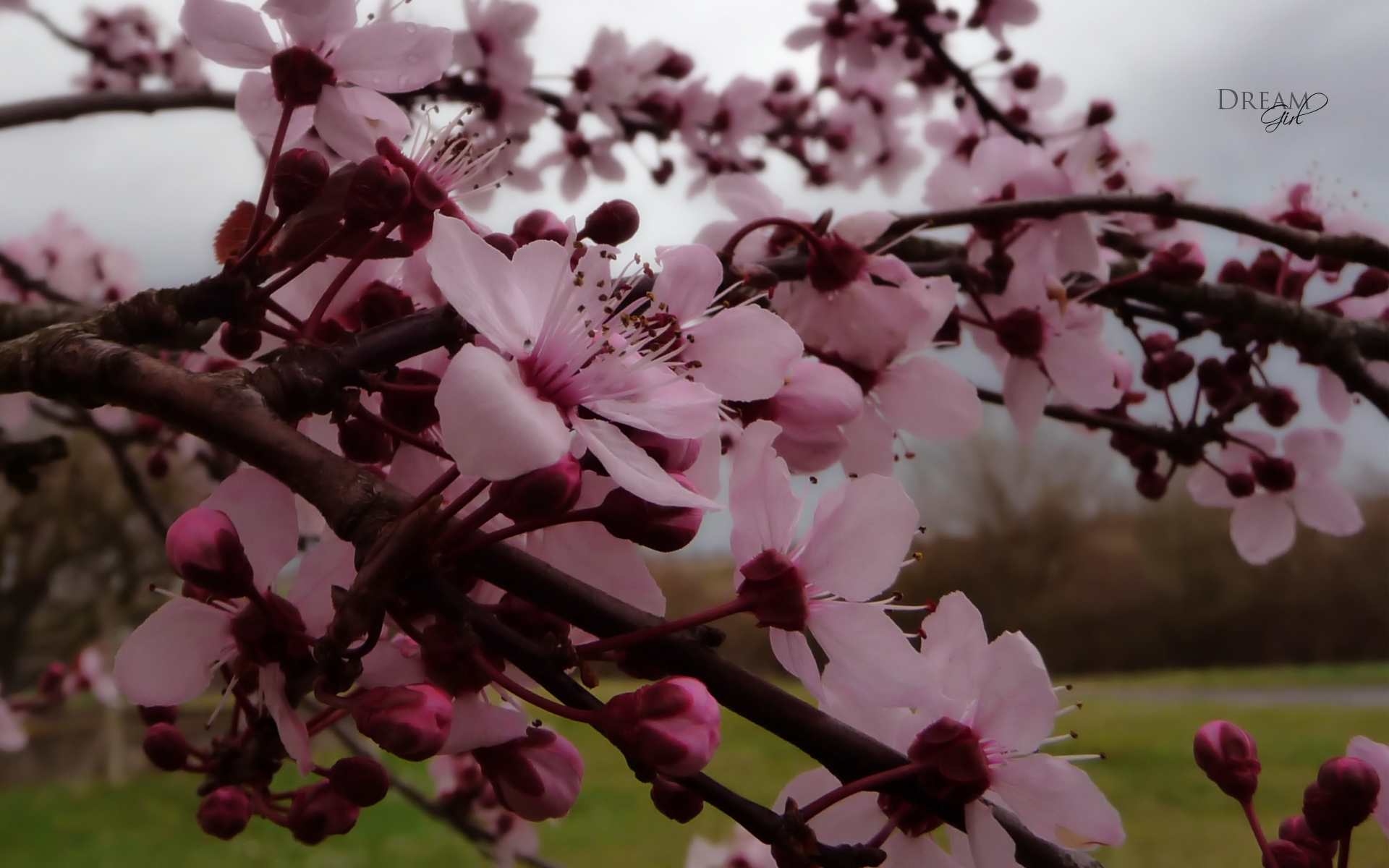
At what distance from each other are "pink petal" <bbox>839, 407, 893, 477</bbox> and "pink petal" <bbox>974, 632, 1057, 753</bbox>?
0.21m

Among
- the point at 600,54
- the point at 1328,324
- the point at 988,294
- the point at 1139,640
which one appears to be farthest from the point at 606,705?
the point at 1139,640

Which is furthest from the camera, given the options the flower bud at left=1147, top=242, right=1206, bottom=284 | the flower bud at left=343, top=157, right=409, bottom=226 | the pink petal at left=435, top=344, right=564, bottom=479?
the flower bud at left=1147, top=242, right=1206, bottom=284

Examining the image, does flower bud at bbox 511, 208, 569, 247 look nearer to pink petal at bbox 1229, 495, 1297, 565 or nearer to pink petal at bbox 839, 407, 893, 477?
pink petal at bbox 839, 407, 893, 477

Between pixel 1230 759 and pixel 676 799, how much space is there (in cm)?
34

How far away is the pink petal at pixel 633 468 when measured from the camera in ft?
0.88

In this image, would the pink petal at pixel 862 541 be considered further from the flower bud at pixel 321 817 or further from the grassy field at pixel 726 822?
the grassy field at pixel 726 822

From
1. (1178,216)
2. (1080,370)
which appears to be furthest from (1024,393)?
(1178,216)

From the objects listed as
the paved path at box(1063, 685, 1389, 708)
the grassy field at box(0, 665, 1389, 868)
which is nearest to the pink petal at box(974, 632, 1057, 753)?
the grassy field at box(0, 665, 1389, 868)

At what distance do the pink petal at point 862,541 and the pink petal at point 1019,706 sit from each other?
0.06m

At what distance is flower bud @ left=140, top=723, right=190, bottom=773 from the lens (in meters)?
0.46

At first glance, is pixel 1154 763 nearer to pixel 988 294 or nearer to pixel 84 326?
pixel 988 294

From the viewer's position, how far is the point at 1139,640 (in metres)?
4.48

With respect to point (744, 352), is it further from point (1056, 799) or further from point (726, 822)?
point (726, 822)

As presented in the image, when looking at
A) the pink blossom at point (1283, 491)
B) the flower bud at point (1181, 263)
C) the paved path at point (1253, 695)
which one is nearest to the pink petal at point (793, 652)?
the flower bud at point (1181, 263)
